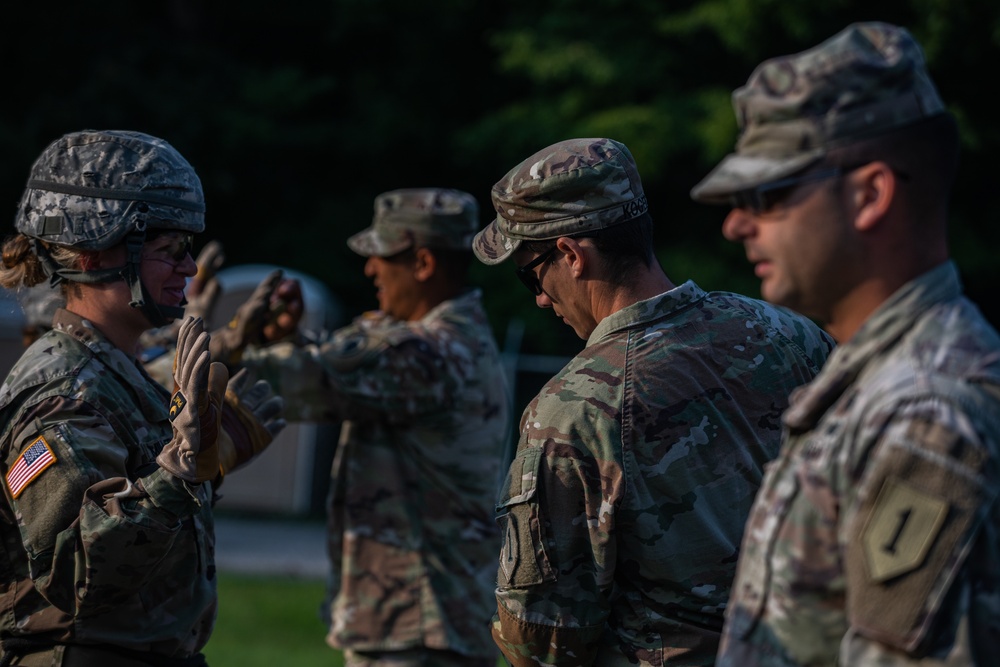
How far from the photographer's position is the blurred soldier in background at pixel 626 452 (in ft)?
10.4

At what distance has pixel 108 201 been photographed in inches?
150

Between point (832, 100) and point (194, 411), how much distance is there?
1.93m

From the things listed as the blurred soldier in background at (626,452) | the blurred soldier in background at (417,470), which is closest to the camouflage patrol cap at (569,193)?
the blurred soldier in background at (626,452)

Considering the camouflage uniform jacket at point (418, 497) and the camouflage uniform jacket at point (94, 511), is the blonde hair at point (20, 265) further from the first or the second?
the camouflage uniform jacket at point (418, 497)

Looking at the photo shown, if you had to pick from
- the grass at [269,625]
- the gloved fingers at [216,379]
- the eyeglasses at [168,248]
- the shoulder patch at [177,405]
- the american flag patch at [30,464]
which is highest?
the eyeglasses at [168,248]

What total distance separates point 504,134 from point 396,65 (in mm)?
3155

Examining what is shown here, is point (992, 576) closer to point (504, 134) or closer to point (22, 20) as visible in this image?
point (504, 134)

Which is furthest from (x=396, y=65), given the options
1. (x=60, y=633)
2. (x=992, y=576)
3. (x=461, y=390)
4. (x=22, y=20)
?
(x=992, y=576)

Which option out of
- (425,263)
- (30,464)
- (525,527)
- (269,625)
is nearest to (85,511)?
(30,464)

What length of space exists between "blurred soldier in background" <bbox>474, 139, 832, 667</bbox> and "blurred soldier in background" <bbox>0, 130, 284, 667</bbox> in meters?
0.96

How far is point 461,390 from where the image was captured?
5824 mm

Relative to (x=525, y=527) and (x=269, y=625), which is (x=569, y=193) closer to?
(x=525, y=527)

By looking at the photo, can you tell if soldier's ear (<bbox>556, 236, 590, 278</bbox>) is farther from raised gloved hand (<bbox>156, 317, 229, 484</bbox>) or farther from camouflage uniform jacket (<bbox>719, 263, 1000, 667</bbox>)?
camouflage uniform jacket (<bbox>719, 263, 1000, 667</bbox>)

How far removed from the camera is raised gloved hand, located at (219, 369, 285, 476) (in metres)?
4.07
